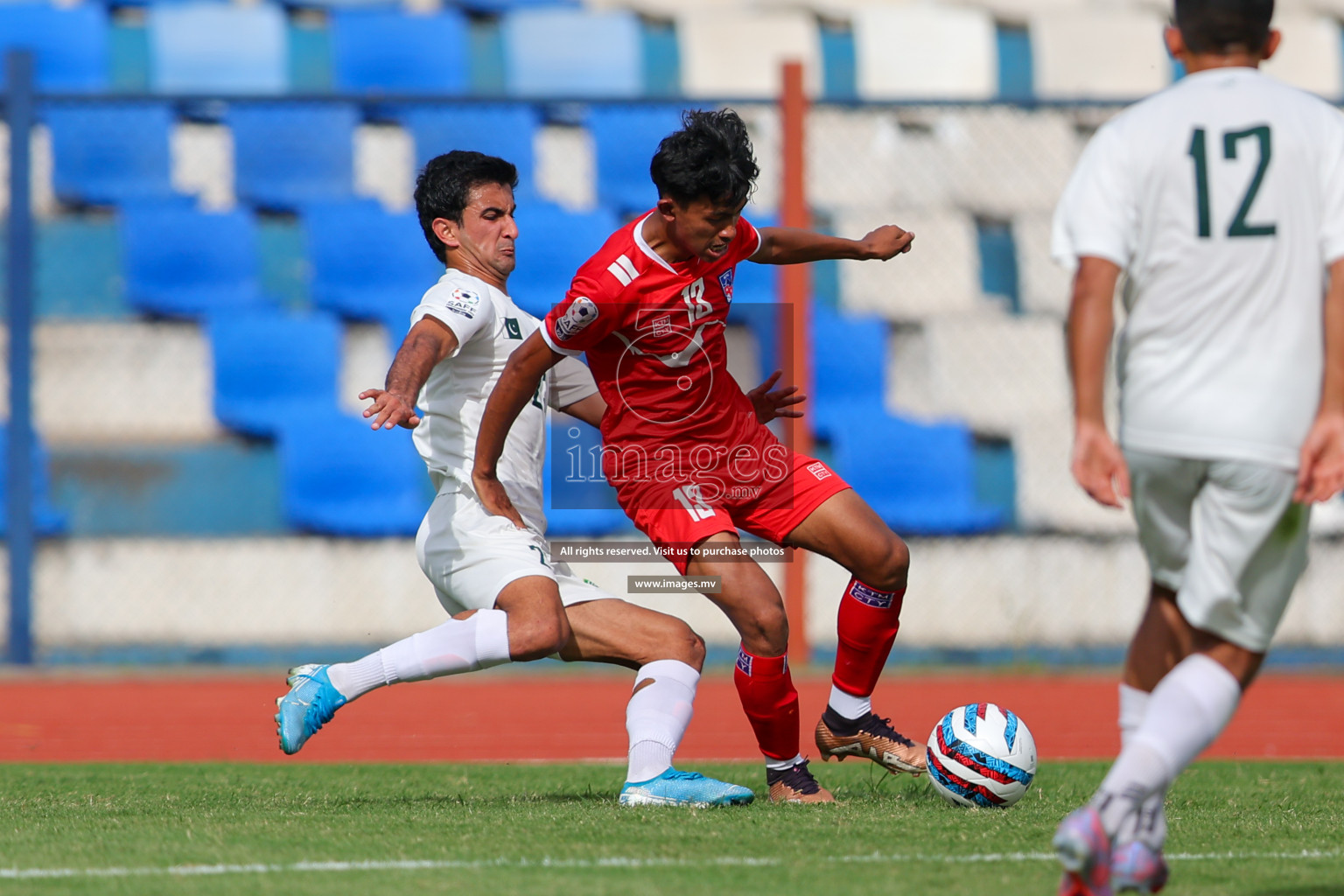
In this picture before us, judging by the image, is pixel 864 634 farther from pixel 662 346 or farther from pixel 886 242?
pixel 886 242

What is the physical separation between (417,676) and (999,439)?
254 inches

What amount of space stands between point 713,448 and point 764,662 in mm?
641

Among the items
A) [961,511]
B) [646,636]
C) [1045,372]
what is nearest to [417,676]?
[646,636]

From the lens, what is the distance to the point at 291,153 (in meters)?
10.6

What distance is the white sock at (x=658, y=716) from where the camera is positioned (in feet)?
14.6

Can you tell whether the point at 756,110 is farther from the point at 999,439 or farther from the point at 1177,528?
the point at 1177,528

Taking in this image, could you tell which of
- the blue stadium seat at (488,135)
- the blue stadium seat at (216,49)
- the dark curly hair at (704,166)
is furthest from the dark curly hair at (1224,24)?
the blue stadium seat at (216,49)

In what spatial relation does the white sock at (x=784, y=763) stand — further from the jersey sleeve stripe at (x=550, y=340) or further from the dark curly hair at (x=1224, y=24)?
the dark curly hair at (x=1224, y=24)

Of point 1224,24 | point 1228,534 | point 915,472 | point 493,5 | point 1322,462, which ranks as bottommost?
point 915,472

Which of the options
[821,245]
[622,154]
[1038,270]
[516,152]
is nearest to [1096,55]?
[1038,270]

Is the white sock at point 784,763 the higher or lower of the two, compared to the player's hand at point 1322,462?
lower

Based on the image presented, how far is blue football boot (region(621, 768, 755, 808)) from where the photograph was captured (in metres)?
4.39

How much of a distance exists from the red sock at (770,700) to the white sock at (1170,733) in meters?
1.67

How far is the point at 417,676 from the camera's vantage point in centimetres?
438
